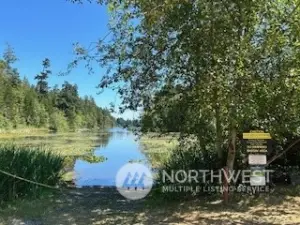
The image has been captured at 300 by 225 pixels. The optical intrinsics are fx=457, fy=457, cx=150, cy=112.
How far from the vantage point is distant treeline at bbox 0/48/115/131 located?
3014 inches

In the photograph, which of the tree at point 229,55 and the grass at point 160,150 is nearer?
the tree at point 229,55

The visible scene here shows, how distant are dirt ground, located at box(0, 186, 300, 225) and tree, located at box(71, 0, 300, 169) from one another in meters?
1.42

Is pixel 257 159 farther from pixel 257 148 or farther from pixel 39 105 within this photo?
pixel 39 105

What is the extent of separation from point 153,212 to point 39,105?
84818 mm

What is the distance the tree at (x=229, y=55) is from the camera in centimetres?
788

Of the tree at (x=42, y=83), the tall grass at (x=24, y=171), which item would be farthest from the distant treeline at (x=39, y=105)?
the tall grass at (x=24, y=171)

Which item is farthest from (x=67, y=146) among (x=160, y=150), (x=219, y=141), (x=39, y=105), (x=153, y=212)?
(x=39, y=105)

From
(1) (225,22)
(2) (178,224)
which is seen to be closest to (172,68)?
(1) (225,22)

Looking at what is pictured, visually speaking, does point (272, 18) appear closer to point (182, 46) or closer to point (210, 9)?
point (210, 9)

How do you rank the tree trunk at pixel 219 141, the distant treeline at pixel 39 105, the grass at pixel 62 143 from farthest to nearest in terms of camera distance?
1. the distant treeline at pixel 39 105
2. the grass at pixel 62 143
3. the tree trunk at pixel 219 141

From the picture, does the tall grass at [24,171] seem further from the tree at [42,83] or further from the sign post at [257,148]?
the tree at [42,83]

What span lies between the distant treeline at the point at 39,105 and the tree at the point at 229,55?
6730cm

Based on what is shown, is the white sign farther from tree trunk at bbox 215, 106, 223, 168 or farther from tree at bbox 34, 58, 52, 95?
tree at bbox 34, 58, 52, 95

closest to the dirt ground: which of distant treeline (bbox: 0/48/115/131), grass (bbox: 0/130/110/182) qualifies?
grass (bbox: 0/130/110/182)
